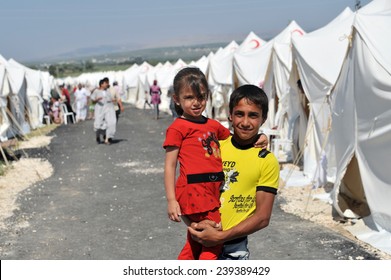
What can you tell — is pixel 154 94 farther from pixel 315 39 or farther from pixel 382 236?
pixel 382 236

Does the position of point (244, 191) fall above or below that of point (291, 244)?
above

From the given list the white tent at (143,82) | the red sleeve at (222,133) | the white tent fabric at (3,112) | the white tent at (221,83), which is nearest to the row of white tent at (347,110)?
the red sleeve at (222,133)

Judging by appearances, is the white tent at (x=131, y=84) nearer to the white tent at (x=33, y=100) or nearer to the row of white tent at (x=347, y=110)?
the white tent at (x=33, y=100)

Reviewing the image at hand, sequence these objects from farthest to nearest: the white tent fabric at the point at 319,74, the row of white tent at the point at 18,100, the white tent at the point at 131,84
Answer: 1. the white tent at the point at 131,84
2. the row of white tent at the point at 18,100
3. the white tent fabric at the point at 319,74

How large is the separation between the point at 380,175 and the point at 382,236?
818 mm

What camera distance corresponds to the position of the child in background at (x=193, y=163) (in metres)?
2.86

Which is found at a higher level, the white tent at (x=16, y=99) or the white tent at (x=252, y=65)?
the white tent at (x=252, y=65)

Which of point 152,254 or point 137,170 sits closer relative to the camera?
point 152,254

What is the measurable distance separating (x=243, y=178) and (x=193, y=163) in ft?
1.06

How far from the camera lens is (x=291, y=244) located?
6207 mm

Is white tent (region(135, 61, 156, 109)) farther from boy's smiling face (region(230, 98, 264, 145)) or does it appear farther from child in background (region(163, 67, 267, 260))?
boy's smiling face (region(230, 98, 264, 145))

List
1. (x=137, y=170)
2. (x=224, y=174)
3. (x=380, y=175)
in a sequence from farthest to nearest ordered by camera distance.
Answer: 1. (x=137, y=170)
2. (x=380, y=175)
3. (x=224, y=174)

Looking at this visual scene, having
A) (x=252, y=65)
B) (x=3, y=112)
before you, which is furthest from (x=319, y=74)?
(x=3, y=112)
